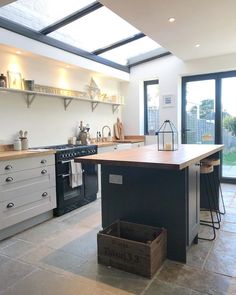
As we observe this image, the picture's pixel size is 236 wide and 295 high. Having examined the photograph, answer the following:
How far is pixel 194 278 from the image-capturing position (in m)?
2.09

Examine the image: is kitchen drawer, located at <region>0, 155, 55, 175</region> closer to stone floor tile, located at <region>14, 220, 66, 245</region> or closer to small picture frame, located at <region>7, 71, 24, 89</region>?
stone floor tile, located at <region>14, 220, 66, 245</region>

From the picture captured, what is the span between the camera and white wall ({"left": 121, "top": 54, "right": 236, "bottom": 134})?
498 cm

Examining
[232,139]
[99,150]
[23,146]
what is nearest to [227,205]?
[232,139]

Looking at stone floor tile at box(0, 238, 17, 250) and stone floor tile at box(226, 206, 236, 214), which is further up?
stone floor tile at box(226, 206, 236, 214)

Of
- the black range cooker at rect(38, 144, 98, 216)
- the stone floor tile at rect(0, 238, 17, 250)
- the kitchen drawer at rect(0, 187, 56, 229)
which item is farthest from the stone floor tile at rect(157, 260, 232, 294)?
the black range cooker at rect(38, 144, 98, 216)

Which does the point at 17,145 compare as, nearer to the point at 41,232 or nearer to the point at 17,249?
the point at 41,232

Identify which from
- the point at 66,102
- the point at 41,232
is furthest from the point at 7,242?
the point at 66,102

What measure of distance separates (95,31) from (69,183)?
2555 millimetres

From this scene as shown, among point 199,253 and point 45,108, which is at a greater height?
point 45,108

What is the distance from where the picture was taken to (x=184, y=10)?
292 centimetres

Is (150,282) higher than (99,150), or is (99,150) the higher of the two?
(99,150)

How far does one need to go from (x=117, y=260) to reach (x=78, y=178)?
5.93 feet

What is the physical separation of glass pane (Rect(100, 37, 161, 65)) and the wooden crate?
3.68 m

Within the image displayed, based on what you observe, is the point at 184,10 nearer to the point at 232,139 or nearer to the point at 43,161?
the point at 43,161
